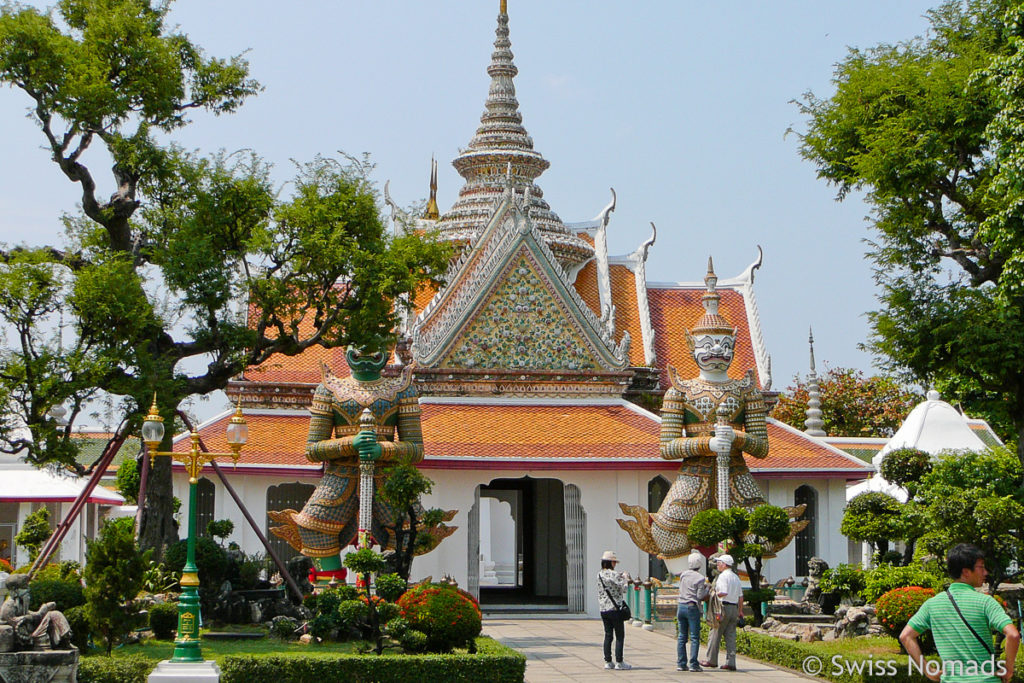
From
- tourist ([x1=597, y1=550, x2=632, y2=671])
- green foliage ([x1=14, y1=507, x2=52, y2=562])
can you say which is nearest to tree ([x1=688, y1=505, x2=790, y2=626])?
tourist ([x1=597, y1=550, x2=632, y2=671])

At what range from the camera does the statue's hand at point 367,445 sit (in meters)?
14.1

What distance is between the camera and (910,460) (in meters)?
14.3

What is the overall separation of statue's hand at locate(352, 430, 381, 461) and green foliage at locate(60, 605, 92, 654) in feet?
12.9

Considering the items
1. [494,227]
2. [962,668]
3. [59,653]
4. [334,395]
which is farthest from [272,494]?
[962,668]

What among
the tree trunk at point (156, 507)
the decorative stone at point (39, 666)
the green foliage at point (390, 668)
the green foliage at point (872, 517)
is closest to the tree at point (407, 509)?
the tree trunk at point (156, 507)

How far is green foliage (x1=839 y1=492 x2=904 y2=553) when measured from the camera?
1369cm

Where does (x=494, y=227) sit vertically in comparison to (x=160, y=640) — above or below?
above

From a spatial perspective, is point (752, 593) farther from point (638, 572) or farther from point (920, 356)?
point (920, 356)

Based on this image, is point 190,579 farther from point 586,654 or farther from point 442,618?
point 586,654

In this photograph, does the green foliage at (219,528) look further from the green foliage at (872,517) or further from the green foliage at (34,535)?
the green foliage at (872,517)

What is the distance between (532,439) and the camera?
1753 centimetres

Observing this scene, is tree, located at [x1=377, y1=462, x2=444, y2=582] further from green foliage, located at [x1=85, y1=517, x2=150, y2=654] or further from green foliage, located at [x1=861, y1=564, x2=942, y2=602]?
green foliage, located at [x1=861, y1=564, x2=942, y2=602]

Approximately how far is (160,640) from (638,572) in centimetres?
702

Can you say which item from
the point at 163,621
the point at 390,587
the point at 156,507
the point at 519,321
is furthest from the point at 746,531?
the point at 156,507
